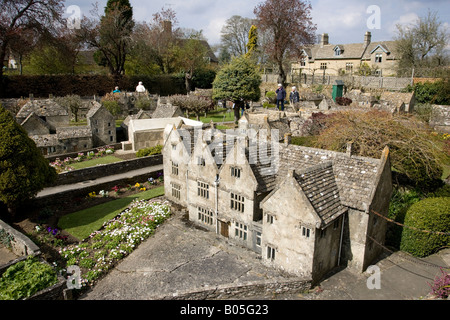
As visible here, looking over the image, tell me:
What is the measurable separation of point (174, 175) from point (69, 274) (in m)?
11.3

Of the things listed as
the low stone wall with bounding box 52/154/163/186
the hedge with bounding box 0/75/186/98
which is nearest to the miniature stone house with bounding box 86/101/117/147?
the low stone wall with bounding box 52/154/163/186

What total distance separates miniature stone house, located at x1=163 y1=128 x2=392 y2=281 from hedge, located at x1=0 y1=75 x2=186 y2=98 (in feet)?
155

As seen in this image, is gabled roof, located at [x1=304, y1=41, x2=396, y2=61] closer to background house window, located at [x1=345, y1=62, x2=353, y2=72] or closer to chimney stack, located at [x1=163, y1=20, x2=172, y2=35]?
background house window, located at [x1=345, y1=62, x2=353, y2=72]

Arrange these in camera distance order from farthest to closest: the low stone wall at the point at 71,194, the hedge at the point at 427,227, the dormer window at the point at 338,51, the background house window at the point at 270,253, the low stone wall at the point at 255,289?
the dormer window at the point at 338,51
the low stone wall at the point at 71,194
the hedge at the point at 427,227
the background house window at the point at 270,253
the low stone wall at the point at 255,289

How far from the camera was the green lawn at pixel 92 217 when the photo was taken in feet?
76.8

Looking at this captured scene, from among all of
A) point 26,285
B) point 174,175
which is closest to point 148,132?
point 174,175

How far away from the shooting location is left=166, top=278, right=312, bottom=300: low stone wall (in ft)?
53.1

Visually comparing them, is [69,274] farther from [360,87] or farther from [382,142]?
[360,87]

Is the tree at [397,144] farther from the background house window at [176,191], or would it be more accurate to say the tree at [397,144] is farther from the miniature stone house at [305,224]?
the background house window at [176,191]

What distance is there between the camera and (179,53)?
259 feet

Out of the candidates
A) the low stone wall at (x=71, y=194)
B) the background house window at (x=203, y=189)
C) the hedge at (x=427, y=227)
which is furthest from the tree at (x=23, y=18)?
the hedge at (x=427, y=227)

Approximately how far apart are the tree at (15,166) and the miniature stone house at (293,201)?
12.0m

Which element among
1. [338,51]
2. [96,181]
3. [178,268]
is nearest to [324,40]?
[338,51]

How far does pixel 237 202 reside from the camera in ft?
69.1
